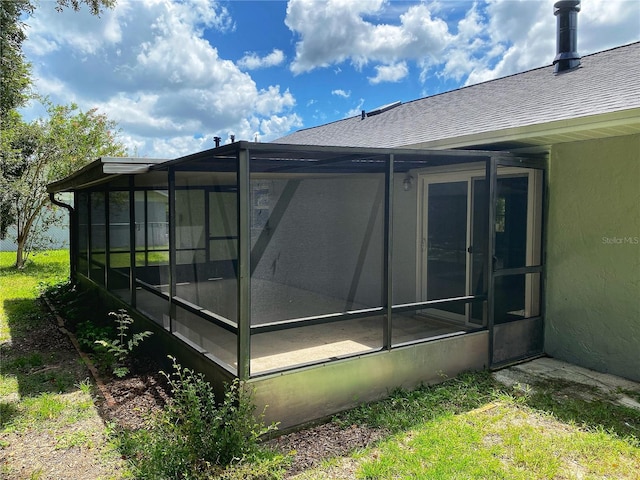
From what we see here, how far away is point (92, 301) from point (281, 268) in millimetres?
3513

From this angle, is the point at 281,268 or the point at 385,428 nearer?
the point at 385,428

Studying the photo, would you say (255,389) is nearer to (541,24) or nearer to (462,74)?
(541,24)

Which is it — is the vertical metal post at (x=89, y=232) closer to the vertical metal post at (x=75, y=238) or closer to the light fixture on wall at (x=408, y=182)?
the vertical metal post at (x=75, y=238)

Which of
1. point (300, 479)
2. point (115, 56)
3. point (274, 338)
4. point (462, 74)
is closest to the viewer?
A: point (300, 479)

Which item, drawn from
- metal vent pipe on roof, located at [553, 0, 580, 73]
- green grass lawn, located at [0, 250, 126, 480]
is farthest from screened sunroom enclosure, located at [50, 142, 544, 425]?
metal vent pipe on roof, located at [553, 0, 580, 73]

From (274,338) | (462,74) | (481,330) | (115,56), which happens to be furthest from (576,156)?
(115,56)

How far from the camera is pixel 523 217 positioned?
525 cm

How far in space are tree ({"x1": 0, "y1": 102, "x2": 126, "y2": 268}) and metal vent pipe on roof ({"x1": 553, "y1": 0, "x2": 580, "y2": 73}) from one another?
40.8 feet

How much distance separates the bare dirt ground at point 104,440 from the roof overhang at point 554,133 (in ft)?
10.4

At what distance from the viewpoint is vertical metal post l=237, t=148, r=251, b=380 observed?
3307 millimetres

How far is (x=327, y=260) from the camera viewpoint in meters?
8.03

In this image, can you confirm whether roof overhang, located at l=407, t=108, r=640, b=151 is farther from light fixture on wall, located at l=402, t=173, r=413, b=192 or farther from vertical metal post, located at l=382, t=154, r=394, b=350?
vertical metal post, located at l=382, t=154, r=394, b=350

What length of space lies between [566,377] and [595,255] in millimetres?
1317

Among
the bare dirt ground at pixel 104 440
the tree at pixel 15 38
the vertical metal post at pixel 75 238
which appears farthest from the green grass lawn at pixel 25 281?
the tree at pixel 15 38
